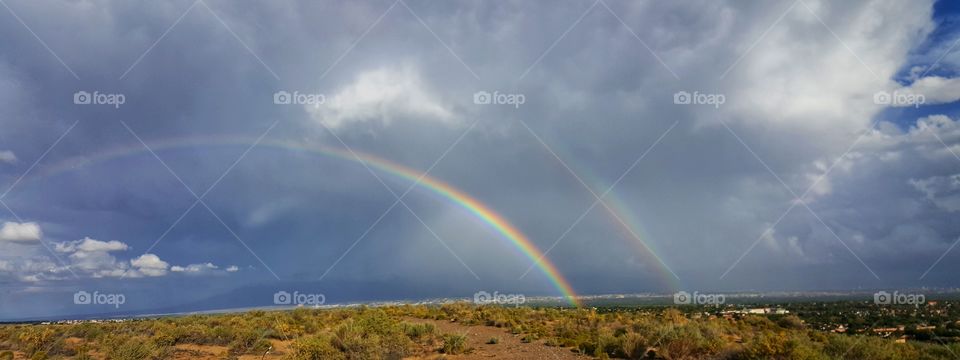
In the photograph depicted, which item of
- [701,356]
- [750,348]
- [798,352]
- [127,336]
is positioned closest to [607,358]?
[701,356]

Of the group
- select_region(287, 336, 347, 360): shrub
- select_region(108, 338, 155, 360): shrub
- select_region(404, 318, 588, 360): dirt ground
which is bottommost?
select_region(404, 318, 588, 360): dirt ground

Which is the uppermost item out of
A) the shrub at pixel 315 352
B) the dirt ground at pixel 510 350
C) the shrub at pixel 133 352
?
the shrub at pixel 133 352

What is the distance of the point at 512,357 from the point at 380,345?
18.8ft

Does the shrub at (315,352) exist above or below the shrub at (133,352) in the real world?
below

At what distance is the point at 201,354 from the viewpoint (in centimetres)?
2450

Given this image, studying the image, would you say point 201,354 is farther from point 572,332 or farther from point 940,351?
point 940,351

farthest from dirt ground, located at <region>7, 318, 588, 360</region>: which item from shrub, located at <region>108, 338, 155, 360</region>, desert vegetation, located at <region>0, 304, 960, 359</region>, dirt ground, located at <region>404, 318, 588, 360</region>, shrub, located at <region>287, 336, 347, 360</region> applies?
shrub, located at <region>287, 336, 347, 360</region>

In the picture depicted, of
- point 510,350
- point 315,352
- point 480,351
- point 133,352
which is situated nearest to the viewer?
point 315,352

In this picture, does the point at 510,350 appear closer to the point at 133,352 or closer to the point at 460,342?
the point at 460,342

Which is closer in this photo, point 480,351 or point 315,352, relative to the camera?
point 315,352

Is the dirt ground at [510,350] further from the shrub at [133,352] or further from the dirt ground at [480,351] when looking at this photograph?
the shrub at [133,352]

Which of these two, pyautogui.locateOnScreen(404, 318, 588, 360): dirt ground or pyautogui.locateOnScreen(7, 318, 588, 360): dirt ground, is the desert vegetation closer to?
pyautogui.locateOnScreen(7, 318, 588, 360): dirt ground

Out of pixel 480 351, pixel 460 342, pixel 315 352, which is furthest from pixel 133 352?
pixel 480 351

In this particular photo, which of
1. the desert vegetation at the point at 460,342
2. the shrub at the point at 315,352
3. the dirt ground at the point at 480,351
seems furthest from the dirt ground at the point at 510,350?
the shrub at the point at 315,352
